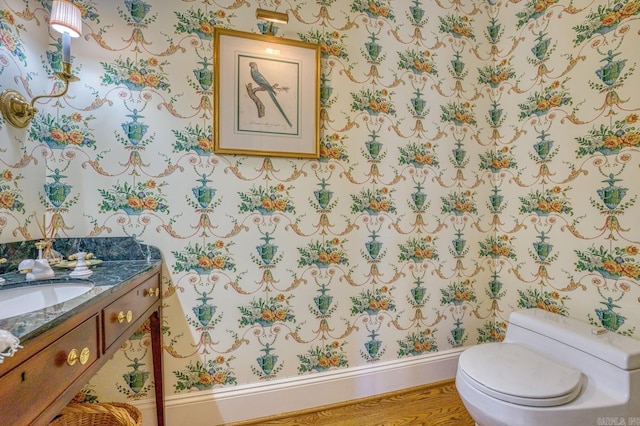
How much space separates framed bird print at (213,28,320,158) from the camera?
56.5 inches

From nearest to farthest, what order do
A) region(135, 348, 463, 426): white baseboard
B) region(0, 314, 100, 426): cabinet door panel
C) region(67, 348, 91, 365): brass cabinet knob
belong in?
region(0, 314, 100, 426): cabinet door panel → region(67, 348, 91, 365): brass cabinet knob → region(135, 348, 463, 426): white baseboard

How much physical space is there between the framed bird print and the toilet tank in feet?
4.33

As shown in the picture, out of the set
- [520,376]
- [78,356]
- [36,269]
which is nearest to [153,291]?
[36,269]

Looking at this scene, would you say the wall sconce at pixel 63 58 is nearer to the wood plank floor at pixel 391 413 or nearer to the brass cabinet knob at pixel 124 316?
the brass cabinet knob at pixel 124 316

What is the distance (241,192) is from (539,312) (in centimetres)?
161

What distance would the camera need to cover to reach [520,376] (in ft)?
3.62

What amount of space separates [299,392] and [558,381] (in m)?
1.13

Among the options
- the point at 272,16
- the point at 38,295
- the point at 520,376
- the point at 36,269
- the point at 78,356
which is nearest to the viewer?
the point at 78,356

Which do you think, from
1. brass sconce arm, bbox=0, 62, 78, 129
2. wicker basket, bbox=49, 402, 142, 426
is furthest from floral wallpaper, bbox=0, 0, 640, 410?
wicker basket, bbox=49, 402, 142, 426

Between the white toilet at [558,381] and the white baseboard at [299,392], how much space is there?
584 millimetres

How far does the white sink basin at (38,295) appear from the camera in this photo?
816mm

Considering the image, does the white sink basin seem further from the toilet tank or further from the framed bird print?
the toilet tank

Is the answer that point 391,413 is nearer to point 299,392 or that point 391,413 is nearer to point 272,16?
point 299,392

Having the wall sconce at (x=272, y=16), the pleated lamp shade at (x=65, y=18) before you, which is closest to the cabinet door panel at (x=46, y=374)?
the pleated lamp shade at (x=65, y=18)
